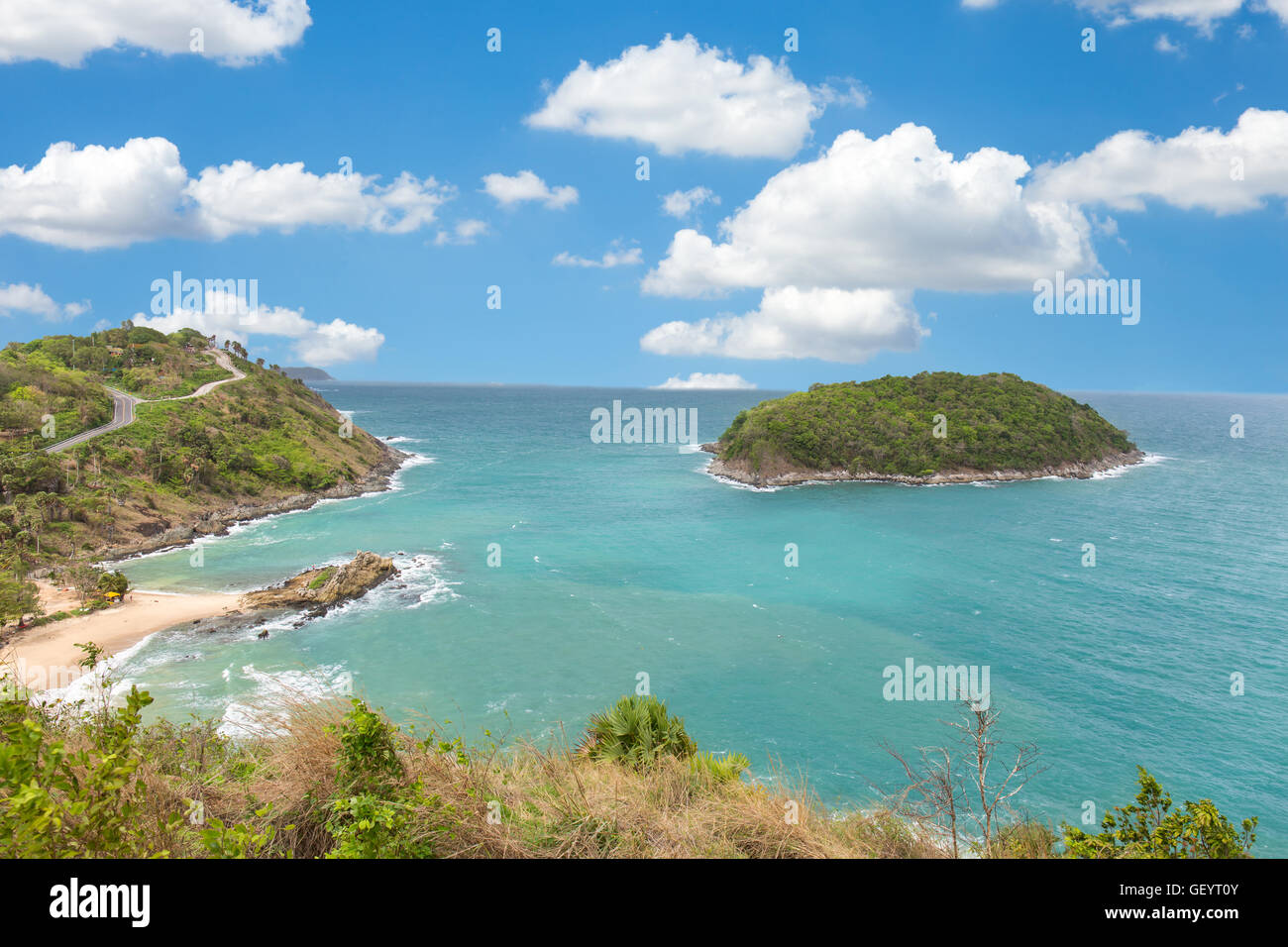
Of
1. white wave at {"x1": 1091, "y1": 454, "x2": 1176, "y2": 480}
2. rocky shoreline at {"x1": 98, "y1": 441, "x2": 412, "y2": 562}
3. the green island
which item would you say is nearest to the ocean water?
the green island

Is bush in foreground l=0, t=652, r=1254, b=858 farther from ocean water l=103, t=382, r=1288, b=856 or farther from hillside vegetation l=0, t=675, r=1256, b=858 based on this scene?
ocean water l=103, t=382, r=1288, b=856

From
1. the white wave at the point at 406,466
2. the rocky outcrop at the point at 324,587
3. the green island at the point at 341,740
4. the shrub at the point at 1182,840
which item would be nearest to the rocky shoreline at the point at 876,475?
the green island at the point at 341,740

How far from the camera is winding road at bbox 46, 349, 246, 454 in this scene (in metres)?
48.9

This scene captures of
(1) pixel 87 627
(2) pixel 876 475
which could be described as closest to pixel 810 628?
(1) pixel 87 627

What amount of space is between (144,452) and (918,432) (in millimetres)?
82548

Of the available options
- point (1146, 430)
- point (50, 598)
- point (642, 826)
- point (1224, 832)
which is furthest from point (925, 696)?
point (1146, 430)

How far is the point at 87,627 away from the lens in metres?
27.7

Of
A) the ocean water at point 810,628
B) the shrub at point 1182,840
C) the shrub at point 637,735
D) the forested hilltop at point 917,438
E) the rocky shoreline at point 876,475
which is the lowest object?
the ocean water at point 810,628

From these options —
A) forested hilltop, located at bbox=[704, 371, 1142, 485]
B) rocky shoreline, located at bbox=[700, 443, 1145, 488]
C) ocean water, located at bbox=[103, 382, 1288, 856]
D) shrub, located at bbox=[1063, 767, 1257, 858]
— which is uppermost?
forested hilltop, located at bbox=[704, 371, 1142, 485]

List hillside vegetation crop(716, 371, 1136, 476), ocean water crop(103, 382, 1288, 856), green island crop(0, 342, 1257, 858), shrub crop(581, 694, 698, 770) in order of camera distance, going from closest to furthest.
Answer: green island crop(0, 342, 1257, 858) < shrub crop(581, 694, 698, 770) < ocean water crop(103, 382, 1288, 856) < hillside vegetation crop(716, 371, 1136, 476)

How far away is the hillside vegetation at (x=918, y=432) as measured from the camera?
73.7m

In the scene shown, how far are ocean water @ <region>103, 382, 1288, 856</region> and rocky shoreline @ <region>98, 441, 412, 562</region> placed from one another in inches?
77.7

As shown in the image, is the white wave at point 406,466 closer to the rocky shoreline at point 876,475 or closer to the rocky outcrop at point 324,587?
the rocky outcrop at point 324,587

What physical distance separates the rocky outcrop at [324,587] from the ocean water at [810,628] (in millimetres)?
1355
